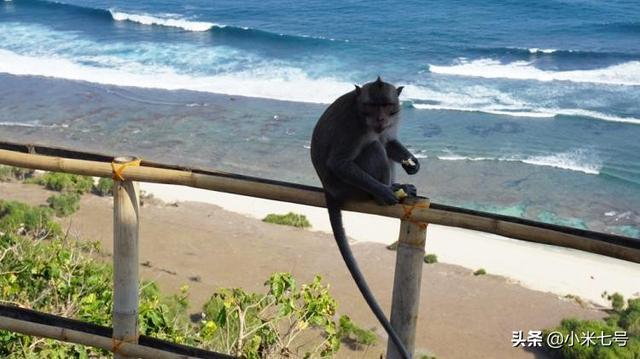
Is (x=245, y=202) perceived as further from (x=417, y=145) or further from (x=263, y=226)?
(x=417, y=145)

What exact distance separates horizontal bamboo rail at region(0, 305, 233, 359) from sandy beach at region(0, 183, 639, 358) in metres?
5.35

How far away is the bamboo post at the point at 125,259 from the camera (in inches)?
122

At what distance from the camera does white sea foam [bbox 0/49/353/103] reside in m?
22.6

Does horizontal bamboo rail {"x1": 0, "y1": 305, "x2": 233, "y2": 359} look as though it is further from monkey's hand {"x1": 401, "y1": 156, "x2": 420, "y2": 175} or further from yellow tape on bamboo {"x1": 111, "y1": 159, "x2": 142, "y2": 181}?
monkey's hand {"x1": 401, "y1": 156, "x2": 420, "y2": 175}

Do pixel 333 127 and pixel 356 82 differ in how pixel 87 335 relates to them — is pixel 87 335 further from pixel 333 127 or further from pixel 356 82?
pixel 356 82

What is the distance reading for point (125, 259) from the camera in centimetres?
315

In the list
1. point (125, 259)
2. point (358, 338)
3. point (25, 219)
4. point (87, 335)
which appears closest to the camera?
point (125, 259)

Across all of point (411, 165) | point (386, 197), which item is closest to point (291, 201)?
point (386, 197)

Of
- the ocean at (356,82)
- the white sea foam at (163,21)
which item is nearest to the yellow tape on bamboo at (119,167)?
the ocean at (356,82)

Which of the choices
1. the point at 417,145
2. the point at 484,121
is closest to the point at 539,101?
the point at 484,121

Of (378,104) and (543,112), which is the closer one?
(378,104)

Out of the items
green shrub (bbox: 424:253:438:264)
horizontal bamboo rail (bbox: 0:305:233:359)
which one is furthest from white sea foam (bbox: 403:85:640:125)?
horizontal bamboo rail (bbox: 0:305:233:359)

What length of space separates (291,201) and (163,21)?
102ft

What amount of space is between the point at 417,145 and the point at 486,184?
257 centimetres
